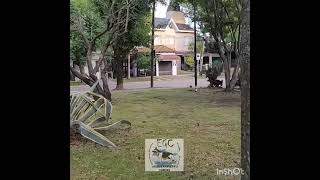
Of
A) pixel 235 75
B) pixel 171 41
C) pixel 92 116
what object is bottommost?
pixel 92 116

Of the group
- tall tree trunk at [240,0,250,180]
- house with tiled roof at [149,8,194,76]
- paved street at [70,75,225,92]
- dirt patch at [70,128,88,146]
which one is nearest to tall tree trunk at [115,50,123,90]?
paved street at [70,75,225,92]

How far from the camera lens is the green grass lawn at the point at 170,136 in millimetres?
3361

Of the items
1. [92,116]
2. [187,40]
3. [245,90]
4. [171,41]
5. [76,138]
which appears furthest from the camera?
[187,40]

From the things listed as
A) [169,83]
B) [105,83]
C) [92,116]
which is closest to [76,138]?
[92,116]

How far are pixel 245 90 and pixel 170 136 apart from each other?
720 millimetres

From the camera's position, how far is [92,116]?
3.56 m

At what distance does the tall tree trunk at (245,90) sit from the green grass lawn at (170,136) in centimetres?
9

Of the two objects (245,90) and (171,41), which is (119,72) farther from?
(245,90)

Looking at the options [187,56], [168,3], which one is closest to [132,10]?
[168,3]

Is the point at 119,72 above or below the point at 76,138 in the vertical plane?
above

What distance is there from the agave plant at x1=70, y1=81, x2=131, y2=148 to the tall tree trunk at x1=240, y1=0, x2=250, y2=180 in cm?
96

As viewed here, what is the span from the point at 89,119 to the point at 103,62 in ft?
1.72

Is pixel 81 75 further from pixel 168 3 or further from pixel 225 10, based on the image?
pixel 225 10
